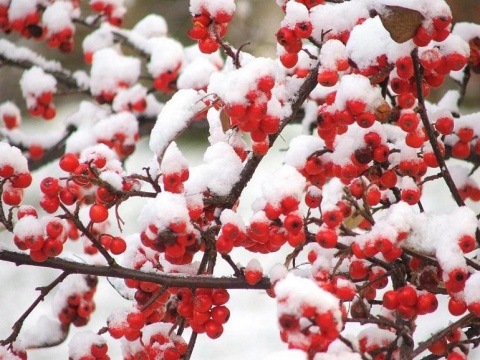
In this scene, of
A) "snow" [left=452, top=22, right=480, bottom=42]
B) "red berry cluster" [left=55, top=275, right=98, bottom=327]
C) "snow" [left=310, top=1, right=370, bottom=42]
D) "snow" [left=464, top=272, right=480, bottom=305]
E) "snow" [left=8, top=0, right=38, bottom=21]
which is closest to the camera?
"snow" [left=464, top=272, right=480, bottom=305]

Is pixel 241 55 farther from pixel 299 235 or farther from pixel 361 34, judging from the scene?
pixel 299 235

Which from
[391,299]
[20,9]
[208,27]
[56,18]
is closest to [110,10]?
[56,18]

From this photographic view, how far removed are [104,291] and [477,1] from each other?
1.93 metres

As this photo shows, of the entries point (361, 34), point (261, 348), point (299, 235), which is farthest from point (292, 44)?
point (261, 348)

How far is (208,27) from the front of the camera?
918 millimetres

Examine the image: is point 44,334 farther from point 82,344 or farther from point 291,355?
point 291,355

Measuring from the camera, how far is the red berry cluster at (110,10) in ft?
5.82

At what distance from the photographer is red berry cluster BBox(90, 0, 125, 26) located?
69.8 inches

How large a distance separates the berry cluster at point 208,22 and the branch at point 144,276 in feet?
1.08

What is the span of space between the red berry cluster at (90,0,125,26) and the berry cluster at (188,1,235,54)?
950 mm

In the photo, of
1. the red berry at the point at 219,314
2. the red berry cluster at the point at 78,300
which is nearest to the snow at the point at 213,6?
the red berry at the point at 219,314

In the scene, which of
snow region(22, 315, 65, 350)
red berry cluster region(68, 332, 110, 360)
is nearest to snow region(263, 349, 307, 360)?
red berry cluster region(68, 332, 110, 360)

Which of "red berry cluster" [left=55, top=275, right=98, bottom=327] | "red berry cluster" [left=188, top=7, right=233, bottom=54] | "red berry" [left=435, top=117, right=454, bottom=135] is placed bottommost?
"red berry" [left=435, top=117, right=454, bottom=135]

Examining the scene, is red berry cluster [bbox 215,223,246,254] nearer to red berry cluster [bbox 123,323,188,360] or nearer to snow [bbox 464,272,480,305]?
red berry cluster [bbox 123,323,188,360]
